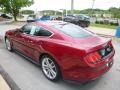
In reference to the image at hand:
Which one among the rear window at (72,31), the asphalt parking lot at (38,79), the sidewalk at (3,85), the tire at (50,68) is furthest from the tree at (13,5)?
the sidewalk at (3,85)

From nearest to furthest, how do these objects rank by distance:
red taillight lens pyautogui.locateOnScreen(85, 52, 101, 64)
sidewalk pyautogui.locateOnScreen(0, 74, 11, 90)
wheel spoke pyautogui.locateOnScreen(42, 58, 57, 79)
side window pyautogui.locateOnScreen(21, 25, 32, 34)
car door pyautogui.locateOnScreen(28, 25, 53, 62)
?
red taillight lens pyautogui.locateOnScreen(85, 52, 101, 64), sidewalk pyautogui.locateOnScreen(0, 74, 11, 90), wheel spoke pyautogui.locateOnScreen(42, 58, 57, 79), car door pyautogui.locateOnScreen(28, 25, 53, 62), side window pyautogui.locateOnScreen(21, 25, 32, 34)

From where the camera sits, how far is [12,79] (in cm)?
466

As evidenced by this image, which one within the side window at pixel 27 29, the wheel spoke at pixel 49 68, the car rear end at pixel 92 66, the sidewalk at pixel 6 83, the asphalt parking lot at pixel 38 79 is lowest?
the asphalt parking lot at pixel 38 79

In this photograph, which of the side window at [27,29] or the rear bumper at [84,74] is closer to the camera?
the rear bumper at [84,74]

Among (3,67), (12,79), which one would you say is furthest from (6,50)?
(12,79)

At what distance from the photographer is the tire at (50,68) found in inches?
170

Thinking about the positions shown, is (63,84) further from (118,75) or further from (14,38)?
(14,38)

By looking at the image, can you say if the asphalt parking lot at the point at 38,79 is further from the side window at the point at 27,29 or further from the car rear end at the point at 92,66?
the side window at the point at 27,29

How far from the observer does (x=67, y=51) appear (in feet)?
12.8

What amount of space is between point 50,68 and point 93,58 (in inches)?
50.4

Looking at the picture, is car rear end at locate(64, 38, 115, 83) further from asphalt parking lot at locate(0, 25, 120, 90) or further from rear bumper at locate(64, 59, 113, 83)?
asphalt parking lot at locate(0, 25, 120, 90)

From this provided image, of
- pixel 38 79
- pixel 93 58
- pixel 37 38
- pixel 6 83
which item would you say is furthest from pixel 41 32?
pixel 93 58

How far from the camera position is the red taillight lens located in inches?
142

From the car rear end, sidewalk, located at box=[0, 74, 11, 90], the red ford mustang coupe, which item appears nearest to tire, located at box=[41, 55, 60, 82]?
the red ford mustang coupe
